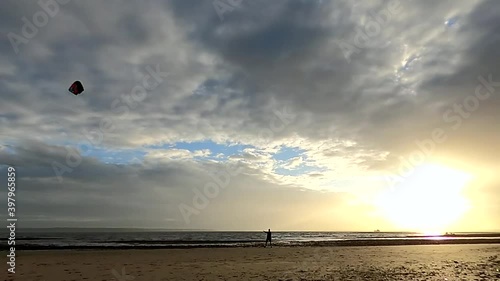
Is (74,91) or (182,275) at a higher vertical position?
(74,91)

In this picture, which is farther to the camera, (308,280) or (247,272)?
(247,272)

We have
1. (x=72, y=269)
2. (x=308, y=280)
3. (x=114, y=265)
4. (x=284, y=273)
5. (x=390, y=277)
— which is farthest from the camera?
(x=114, y=265)

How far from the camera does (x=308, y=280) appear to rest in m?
18.3

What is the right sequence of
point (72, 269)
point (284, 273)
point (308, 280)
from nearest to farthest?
1. point (308, 280)
2. point (284, 273)
3. point (72, 269)

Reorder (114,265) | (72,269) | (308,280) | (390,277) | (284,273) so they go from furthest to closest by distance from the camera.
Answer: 1. (114,265)
2. (72,269)
3. (284,273)
4. (390,277)
5. (308,280)

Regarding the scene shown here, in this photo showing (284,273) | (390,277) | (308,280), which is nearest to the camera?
(308,280)

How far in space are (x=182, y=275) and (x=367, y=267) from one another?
485 inches

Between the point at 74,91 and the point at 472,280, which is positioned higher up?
the point at 74,91

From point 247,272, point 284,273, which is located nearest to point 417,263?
point 284,273

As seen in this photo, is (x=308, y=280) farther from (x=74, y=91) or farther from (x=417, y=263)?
(x=74, y=91)

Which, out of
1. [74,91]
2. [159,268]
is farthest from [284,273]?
[74,91]

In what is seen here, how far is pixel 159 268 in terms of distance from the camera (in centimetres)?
2298

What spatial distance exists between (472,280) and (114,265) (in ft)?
72.2

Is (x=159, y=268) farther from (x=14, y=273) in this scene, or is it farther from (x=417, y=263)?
(x=417, y=263)
